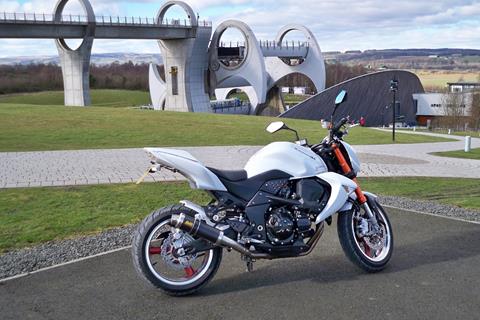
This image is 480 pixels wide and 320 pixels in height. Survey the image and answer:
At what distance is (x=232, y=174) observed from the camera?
4855 millimetres

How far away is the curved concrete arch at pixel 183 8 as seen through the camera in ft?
162

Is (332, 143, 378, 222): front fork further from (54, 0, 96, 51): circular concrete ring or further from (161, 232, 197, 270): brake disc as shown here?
(54, 0, 96, 51): circular concrete ring

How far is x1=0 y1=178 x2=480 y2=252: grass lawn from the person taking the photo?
689 cm

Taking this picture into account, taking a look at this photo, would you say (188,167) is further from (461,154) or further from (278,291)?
(461,154)

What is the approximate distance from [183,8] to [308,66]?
23131 mm

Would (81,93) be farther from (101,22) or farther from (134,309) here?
(134,309)

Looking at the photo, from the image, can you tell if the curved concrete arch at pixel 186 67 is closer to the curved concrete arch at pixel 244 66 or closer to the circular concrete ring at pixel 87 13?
the curved concrete arch at pixel 244 66

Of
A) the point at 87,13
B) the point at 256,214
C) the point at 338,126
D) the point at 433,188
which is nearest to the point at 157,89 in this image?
the point at 87,13

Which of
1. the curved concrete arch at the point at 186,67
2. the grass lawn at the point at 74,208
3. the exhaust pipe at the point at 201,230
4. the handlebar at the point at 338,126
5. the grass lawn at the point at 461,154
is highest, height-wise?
the curved concrete arch at the point at 186,67

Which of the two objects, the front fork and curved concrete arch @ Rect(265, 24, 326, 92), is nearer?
the front fork

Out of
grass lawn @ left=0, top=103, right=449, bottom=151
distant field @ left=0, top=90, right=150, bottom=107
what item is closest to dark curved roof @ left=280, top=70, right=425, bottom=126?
grass lawn @ left=0, top=103, right=449, bottom=151

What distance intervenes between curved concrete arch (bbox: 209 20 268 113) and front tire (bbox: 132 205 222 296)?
52.8 m

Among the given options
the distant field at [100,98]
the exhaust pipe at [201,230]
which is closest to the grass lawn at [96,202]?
the exhaust pipe at [201,230]

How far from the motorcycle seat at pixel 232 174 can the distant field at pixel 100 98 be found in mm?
73211
